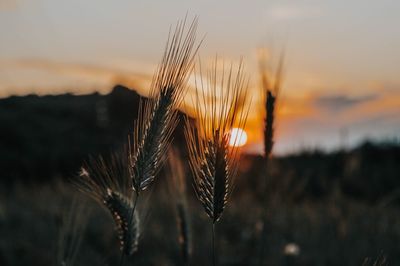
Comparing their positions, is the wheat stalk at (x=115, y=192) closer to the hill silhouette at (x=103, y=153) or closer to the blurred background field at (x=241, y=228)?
the blurred background field at (x=241, y=228)

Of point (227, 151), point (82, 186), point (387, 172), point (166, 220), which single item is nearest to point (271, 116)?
point (82, 186)

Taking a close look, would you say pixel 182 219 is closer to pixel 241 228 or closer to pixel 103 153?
pixel 241 228

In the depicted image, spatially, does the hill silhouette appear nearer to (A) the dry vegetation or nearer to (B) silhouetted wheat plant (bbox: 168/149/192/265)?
(A) the dry vegetation

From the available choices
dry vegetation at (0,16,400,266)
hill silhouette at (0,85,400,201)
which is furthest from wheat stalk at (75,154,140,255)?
hill silhouette at (0,85,400,201)

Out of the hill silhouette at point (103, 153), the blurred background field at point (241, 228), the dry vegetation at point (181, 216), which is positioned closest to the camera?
the dry vegetation at point (181, 216)

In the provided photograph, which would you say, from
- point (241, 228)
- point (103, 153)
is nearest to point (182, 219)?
point (241, 228)

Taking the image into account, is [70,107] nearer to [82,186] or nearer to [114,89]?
[114,89]

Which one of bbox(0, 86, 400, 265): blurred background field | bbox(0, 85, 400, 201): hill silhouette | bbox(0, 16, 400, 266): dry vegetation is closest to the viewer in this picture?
bbox(0, 16, 400, 266): dry vegetation

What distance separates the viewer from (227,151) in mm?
1922

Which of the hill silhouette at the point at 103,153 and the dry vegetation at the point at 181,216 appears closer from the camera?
the dry vegetation at the point at 181,216

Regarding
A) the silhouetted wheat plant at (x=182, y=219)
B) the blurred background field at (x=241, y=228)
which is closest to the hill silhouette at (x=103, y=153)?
the blurred background field at (x=241, y=228)

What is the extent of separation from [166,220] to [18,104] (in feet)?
109

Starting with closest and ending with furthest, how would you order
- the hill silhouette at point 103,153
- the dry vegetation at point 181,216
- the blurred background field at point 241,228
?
the dry vegetation at point 181,216, the blurred background field at point 241,228, the hill silhouette at point 103,153

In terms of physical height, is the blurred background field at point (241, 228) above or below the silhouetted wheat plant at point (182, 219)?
below
